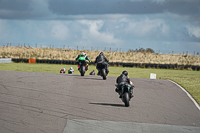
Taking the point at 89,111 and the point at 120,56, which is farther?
the point at 120,56

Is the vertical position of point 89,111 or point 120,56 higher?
point 120,56

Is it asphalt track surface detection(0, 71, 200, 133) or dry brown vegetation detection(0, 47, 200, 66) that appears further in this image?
dry brown vegetation detection(0, 47, 200, 66)

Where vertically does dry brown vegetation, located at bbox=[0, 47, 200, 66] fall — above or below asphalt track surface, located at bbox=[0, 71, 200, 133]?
above

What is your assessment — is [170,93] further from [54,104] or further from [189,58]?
[189,58]

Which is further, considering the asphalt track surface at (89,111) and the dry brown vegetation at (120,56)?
the dry brown vegetation at (120,56)

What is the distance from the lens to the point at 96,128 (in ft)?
25.0

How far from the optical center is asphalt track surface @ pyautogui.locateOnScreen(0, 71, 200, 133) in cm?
773

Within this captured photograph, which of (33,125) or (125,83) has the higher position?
(125,83)

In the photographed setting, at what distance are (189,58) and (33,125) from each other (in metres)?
74.4

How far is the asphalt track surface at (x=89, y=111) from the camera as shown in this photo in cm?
773

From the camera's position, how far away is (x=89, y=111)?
382 inches

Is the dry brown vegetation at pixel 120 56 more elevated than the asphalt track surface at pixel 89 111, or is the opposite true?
the dry brown vegetation at pixel 120 56

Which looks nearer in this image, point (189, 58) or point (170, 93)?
point (170, 93)

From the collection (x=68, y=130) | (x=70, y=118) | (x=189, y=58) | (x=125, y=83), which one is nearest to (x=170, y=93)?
(x=125, y=83)
